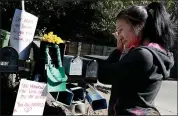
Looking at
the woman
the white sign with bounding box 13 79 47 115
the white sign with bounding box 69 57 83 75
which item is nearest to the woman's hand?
the woman

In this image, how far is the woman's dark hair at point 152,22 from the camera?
4.68 ft

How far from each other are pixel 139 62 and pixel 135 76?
72 mm

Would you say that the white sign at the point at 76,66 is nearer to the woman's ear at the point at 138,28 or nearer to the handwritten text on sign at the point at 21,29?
the handwritten text on sign at the point at 21,29

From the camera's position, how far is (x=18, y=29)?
121 inches

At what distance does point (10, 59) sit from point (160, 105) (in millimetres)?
3647

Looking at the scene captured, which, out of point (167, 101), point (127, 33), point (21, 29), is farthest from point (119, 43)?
point (167, 101)

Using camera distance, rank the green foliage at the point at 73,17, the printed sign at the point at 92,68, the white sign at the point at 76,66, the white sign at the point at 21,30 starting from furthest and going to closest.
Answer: the green foliage at the point at 73,17, the printed sign at the point at 92,68, the white sign at the point at 76,66, the white sign at the point at 21,30

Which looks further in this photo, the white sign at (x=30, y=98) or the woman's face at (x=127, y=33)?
the white sign at (x=30, y=98)

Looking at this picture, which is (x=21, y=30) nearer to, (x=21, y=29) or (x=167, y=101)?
(x=21, y=29)

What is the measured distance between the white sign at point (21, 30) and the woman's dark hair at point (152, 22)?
1790 mm

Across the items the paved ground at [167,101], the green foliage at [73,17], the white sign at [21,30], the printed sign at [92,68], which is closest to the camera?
the white sign at [21,30]

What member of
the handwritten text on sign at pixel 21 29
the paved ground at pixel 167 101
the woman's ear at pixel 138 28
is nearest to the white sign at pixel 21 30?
the handwritten text on sign at pixel 21 29

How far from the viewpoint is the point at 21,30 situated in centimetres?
306

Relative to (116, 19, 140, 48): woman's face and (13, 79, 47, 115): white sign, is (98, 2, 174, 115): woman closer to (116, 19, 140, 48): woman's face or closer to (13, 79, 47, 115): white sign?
(116, 19, 140, 48): woman's face
